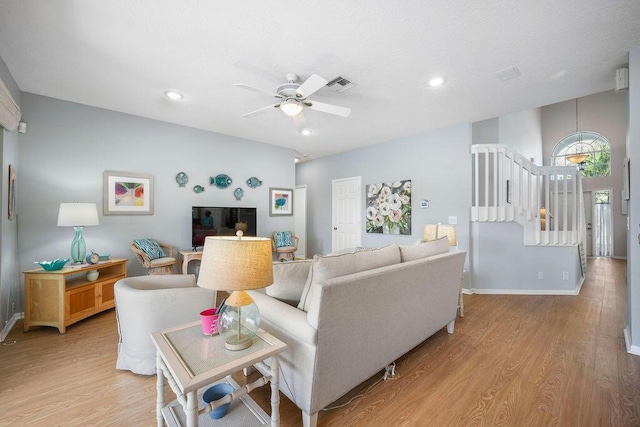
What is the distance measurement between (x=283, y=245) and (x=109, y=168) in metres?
2.95

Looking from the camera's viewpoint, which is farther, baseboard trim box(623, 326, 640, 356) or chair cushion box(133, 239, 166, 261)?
chair cushion box(133, 239, 166, 261)

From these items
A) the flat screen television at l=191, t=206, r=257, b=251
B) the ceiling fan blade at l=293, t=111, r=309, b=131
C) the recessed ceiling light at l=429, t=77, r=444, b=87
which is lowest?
the flat screen television at l=191, t=206, r=257, b=251

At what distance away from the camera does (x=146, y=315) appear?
196 centimetres

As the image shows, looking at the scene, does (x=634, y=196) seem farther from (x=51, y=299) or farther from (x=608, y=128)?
(x=608, y=128)

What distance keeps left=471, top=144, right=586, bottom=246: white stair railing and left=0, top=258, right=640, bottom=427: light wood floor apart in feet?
4.51

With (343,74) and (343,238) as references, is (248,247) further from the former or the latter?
(343,238)

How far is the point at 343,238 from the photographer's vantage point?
6062mm

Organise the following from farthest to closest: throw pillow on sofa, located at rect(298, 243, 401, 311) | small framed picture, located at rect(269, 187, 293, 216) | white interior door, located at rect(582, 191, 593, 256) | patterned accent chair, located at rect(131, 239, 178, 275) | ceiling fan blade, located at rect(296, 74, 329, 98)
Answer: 1. white interior door, located at rect(582, 191, 593, 256)
2. small framed picture, located at rect(269, 187, 293, 216)
3. patterned accent chair, located at rect(131, 239, 178, 275)
4. ceiling fan blade, located at rect(296, 74, 329, 98)
5. throw pillow on sofa, located at rect(298, 243, 401, 311)

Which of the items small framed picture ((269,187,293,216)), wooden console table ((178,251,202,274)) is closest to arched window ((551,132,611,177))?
small framed picture ((269,187,293,216))

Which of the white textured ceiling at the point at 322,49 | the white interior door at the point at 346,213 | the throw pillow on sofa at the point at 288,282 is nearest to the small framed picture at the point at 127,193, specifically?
the white textured ceiling at the point at 322,49

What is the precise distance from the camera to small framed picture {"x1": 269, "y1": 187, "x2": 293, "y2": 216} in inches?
212

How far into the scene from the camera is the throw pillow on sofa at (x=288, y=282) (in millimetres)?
1795

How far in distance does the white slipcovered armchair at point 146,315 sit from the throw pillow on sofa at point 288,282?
26.9 inches

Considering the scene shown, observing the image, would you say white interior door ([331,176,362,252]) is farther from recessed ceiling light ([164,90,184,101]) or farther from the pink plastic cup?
the pink plastic cup
